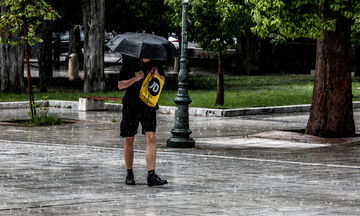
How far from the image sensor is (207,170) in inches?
482

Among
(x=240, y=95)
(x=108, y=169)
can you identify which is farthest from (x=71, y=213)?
(x=240, y=95)

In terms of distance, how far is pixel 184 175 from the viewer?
11.7 m

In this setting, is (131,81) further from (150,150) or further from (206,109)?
(206,109)

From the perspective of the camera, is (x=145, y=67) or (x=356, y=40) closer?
(x=145, y=67)

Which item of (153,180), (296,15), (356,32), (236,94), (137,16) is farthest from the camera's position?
(356,32)

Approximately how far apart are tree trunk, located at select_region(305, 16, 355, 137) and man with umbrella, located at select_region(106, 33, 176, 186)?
260 inches

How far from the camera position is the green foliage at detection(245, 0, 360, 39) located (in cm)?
1590

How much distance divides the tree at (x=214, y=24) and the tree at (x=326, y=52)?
671 centimetres

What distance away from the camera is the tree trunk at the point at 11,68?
2967 centimetres

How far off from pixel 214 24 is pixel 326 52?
7738 millimetres

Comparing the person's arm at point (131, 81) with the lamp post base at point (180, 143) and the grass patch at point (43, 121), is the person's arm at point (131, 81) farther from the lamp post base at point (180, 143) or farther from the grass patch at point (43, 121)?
the grass patch at point (43, 121)

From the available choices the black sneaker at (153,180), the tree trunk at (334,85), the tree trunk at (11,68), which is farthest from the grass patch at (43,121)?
the tree trunk at (11,68)

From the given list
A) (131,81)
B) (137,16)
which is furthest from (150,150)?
(137,16)

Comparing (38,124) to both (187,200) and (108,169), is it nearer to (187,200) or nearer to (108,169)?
(108,169)
